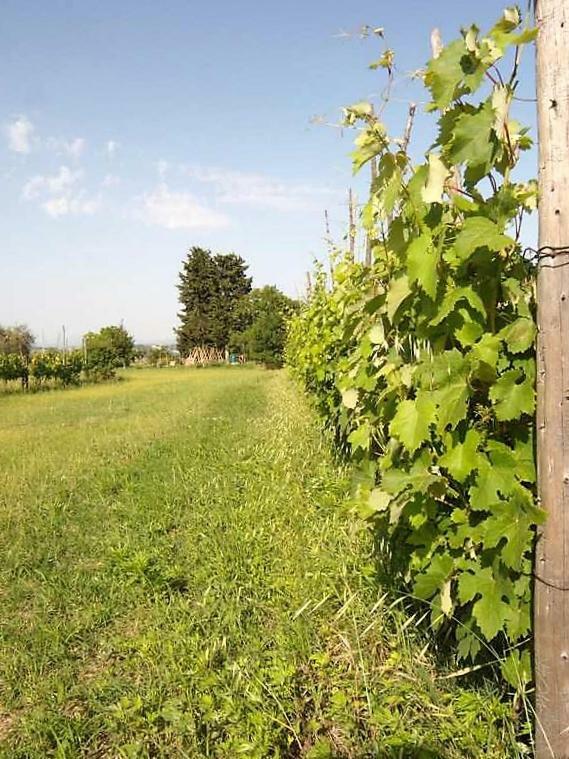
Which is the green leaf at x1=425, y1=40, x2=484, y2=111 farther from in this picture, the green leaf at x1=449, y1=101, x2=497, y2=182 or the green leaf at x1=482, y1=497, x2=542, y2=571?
the green leaf at x1=482, y1=497, x2=542, y2=571

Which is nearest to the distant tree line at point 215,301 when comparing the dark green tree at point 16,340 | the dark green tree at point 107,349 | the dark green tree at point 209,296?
the dark green tree at point 209,296

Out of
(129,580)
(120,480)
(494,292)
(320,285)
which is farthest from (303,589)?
(320,285)

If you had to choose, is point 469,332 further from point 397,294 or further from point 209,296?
point 209,296

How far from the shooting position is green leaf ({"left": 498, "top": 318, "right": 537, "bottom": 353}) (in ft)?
5.51

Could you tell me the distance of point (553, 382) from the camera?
1.59 metres

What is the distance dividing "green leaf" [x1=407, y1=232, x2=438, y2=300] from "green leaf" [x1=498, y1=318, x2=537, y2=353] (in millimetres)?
261

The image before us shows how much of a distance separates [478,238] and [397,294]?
0.42 meters

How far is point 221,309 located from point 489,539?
56.9 meters

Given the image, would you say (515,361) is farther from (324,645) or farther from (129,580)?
(129,580)

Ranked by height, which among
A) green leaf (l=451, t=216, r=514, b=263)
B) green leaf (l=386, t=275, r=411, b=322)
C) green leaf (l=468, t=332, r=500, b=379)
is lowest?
green leaf (l=468, t=332, r=500, b=379)

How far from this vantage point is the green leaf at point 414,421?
6.08 ft

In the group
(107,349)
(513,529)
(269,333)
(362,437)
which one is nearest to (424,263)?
(513,529)

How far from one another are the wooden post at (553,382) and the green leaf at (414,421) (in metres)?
0.35

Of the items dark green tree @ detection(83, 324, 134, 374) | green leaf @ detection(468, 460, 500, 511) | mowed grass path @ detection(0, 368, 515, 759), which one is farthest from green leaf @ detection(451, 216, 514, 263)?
dark green tree @ detection(83, 324, 134, 374)
